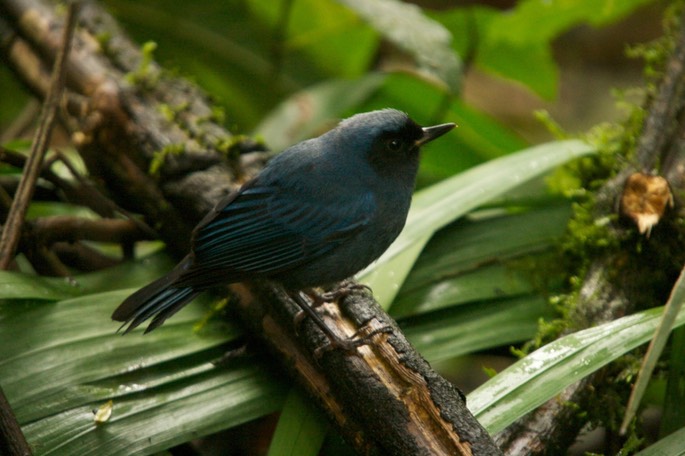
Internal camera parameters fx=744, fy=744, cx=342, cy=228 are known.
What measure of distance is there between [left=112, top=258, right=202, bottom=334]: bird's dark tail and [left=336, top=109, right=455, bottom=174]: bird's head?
78cm

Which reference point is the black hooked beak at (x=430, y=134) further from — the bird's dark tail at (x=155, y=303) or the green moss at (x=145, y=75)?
the green moss at (x=145, y=75)

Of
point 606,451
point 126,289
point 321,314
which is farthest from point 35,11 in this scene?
point 606,451

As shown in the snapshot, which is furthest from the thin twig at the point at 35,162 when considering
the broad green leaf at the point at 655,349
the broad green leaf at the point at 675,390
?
the broad green leaf at the point at 675,390

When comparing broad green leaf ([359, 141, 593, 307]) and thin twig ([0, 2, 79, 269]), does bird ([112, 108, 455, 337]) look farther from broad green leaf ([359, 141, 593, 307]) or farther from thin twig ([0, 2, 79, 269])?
thin twig ([0, 2, 79, 269])

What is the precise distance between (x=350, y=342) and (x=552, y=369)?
0.60 meters

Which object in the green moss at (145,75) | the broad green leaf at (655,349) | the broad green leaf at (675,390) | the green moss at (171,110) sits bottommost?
the broad green leaf at (675,390)

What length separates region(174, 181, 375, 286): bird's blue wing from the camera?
2.56 meters

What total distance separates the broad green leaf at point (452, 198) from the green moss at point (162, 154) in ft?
3.07

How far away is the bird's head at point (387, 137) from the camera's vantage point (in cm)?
267

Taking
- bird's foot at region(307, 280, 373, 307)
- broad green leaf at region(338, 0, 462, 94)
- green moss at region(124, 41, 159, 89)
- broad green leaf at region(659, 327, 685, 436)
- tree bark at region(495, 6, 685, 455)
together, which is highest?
Answer: green moss at region(124, 41, 159, 89)

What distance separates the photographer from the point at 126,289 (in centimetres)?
283

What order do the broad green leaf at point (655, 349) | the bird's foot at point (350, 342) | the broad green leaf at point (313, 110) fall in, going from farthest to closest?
1. the broad green leaf at point (313, 110)
2. the bird's foot at point (350, 342)
3. the broad green leaf at point (655, 349)

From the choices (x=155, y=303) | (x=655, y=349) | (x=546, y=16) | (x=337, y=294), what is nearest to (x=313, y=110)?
(x=546, y=16)

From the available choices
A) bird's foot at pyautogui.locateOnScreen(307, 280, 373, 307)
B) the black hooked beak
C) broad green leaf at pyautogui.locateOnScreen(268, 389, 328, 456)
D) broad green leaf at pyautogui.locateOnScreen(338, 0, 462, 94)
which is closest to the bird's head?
the black hooked beak
